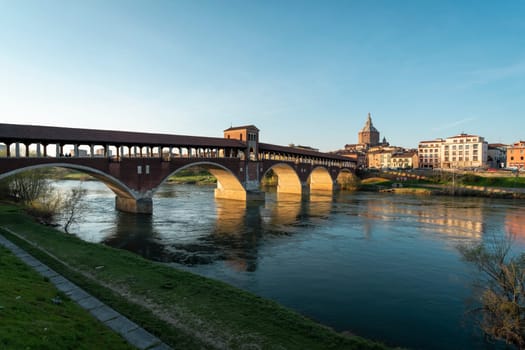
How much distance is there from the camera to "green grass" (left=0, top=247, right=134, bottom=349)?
5867mm

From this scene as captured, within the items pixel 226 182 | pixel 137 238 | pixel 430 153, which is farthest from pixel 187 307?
pixel 430 153

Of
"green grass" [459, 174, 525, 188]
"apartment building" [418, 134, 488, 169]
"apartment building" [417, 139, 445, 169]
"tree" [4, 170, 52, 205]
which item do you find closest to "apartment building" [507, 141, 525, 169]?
"apartment building" [418, 134, 488, 169]

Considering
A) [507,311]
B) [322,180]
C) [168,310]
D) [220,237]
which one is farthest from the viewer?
[322,180]

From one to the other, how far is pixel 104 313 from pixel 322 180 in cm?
7399

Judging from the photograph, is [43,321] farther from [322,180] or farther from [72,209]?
[322,180]

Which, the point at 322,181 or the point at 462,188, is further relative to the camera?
the point at 322,181

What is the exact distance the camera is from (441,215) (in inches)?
1492

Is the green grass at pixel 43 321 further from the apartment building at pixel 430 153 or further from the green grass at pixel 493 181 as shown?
the apartment building at pixel 430 153

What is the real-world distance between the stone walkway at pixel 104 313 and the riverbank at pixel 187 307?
1.13 ft

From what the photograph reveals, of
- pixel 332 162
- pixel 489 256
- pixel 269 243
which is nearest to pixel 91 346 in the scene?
pixel 489 256

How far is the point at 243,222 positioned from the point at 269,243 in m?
9.41

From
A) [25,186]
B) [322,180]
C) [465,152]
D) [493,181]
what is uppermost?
[465,152]

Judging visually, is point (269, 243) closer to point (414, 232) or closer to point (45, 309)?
point (414, 232)

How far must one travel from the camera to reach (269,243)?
79.7 feet
